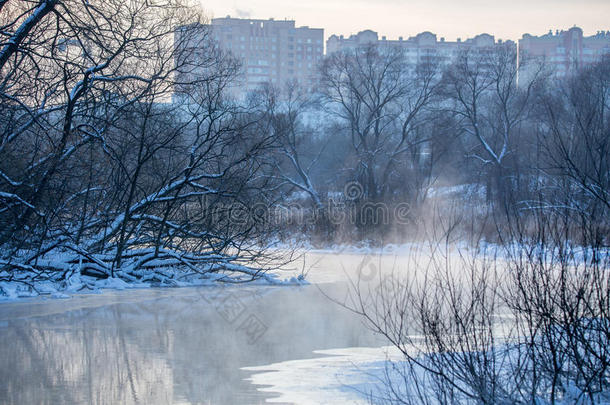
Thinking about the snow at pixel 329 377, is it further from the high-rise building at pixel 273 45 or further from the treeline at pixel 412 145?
the high-rise building at pixel 273 45

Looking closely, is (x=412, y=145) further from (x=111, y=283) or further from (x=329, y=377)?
(x=329, y=377)

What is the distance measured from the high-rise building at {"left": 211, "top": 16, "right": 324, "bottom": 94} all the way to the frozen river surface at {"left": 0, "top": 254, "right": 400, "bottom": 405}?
123454mm

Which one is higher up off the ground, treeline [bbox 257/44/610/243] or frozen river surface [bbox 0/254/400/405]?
treeline [bbox 257/44/610/243]

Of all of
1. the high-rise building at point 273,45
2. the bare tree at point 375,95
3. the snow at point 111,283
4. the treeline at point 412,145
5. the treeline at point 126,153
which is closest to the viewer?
the treeline at point 126,153

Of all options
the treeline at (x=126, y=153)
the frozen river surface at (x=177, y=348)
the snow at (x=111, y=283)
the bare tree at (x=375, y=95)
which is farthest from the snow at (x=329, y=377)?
the bare tree at (x=375, y=95)

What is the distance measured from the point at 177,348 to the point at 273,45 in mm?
135144

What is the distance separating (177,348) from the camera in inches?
351

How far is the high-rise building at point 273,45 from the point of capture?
447ft

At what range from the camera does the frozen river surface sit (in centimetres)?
691

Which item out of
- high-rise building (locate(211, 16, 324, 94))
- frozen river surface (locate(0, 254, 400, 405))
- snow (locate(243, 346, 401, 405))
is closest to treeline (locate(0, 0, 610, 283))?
frozen river surface (locate(0, 254, 400, 405))

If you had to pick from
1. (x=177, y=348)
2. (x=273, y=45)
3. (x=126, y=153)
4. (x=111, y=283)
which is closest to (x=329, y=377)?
(x=177, y=348)

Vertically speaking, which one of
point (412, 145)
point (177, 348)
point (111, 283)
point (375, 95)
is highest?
point (375, 95)

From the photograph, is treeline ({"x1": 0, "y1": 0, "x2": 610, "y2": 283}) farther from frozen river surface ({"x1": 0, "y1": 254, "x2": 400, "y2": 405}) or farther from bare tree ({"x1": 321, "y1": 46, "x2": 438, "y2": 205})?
bare tree ({"x1": 321, "y1": 46, "x2": 438, "y2": 205})

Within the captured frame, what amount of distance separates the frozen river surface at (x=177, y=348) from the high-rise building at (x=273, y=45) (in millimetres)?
123454
